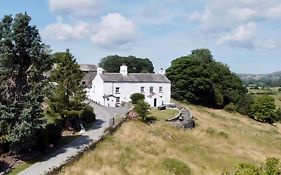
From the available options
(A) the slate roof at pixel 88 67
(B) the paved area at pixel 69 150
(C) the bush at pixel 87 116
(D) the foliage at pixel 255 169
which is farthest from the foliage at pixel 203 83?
(D) the foliage at pixel 255 169

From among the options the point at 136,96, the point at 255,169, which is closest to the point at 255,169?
Answer: the point at 255,169

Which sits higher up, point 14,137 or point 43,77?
point 43,77

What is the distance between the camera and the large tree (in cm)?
2822

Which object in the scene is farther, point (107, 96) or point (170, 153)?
point (107, 96)

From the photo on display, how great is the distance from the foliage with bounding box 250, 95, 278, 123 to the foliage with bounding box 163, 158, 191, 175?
55361 mm

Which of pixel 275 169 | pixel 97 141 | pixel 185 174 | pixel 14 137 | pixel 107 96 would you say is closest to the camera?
pixel 275 169

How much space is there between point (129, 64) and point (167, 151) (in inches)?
3891

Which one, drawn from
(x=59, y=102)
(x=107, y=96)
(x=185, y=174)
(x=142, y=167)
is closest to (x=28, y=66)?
(x=59, y=102)

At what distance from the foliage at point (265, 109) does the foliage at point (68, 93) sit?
52.9 metres

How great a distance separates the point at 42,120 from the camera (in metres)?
29.3

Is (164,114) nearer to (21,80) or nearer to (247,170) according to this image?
(21,80)

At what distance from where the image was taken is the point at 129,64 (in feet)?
442

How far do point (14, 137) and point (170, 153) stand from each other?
14.1 metres

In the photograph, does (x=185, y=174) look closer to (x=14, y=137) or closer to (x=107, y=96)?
(x=14, y=137)
